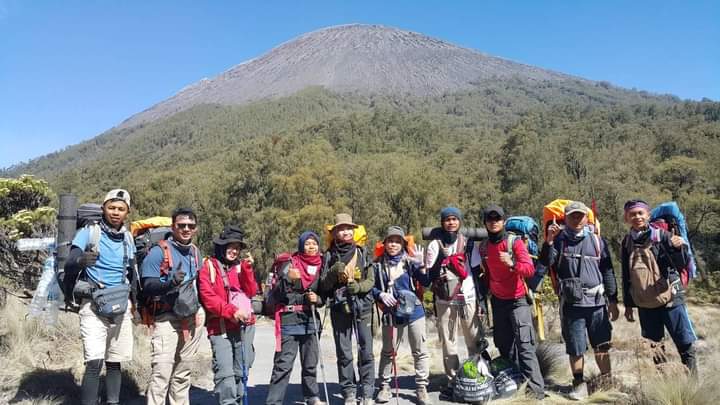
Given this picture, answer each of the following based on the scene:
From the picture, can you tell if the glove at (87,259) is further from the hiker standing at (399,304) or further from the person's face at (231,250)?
the hiker standing at (399,304)

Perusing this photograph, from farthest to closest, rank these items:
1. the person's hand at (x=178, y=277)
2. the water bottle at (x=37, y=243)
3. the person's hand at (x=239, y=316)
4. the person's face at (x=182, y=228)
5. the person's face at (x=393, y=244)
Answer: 1. the water bottle at (x=37, y=243)
2. the person's face at (x=393, y=244)
3. the person's hand at (x=239, y=316)
4. the person's face at (x=182, y=228)
5. the person's hand at (x=178, y=277)

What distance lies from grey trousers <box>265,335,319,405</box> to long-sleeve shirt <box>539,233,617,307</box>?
2.22 m

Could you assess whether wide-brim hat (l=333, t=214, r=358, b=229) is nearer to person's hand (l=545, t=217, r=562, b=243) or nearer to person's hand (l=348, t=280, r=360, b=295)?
person's hand (l=348, t=280, r=360, b=295)

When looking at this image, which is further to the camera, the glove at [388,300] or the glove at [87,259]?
the glove at [388,300]

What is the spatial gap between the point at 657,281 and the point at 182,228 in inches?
149

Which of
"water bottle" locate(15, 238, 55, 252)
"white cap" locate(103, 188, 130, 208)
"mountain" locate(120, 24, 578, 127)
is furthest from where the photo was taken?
"mountain" locate(120, 24, 578, 127)

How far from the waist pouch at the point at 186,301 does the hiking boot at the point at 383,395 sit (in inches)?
71.6

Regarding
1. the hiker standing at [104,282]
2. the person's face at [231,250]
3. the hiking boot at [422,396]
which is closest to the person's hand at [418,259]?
the hiking boot at [422,396]

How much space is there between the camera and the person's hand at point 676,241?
12.4 ft

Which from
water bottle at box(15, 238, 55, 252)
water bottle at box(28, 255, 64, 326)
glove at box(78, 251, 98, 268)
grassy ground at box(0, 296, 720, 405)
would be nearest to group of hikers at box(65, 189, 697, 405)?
glove at box(78, 251, 98, 268)

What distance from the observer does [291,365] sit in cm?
391

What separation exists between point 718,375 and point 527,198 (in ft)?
91.9

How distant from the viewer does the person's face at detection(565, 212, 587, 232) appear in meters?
4.04

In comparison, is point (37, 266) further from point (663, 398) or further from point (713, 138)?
point (713, 138)
